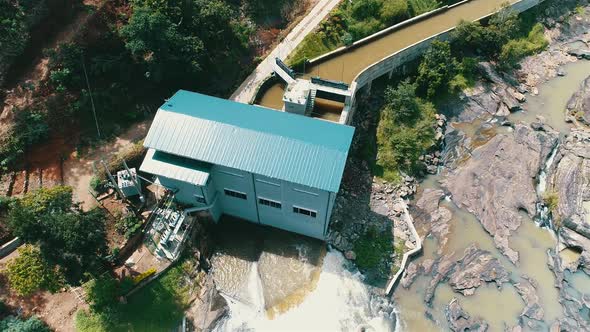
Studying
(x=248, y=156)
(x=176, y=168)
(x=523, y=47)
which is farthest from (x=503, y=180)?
(x=176, y=168)

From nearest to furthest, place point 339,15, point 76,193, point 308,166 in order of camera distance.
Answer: point 308,166 < point 76,193 < point 339,15

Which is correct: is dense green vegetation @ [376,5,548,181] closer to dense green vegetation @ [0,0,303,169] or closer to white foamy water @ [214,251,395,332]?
white foamy water @ [214,251,395,332]

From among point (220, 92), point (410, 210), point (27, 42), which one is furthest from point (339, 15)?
point (27, 42)

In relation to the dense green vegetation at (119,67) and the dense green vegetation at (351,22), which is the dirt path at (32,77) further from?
the dense green vegetation at (351,22)

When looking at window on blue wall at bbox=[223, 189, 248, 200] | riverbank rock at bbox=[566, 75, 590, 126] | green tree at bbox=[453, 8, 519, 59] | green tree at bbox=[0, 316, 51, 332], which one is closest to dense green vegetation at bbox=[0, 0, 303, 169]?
window on blue wall at bbox=[223, 189, 248, 200]

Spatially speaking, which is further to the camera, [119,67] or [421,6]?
[421,6]

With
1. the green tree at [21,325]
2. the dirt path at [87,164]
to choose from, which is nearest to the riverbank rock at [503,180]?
the dirt path at [87,164]

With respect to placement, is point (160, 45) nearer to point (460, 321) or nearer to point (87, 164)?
point (87, 164)

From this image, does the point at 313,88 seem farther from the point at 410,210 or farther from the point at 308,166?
the point at 410,210
